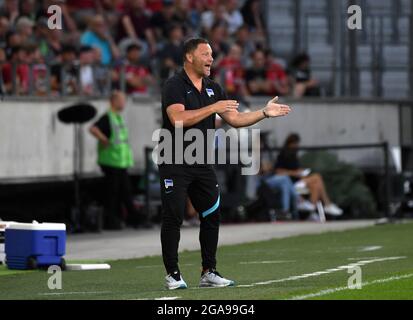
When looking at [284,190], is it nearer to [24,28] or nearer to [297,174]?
[297,174]

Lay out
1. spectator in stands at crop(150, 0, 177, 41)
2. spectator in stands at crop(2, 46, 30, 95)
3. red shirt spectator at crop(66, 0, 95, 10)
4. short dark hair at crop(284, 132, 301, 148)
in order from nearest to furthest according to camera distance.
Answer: spectator in stands at crop(2, 46, 30, 95) < short dark hair at crop(284, 132, 301, 148) < red shirt spectator at crop(66, 0, 95, 10) < spectator in stands at crop(150, 0, 177, 41)

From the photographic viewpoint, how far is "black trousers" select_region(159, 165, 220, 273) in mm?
12555

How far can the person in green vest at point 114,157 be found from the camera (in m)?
23.2

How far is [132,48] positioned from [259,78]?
3.49 m

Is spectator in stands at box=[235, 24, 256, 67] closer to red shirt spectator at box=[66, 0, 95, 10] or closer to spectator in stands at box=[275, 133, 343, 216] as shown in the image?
spectator in stands at box=[275, 133, 343, 216]

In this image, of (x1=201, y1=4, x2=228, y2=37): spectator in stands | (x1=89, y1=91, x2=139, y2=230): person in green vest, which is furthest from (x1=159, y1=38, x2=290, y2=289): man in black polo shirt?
(x1=201, y1=4, x2=228, y2=37): spectator in stands

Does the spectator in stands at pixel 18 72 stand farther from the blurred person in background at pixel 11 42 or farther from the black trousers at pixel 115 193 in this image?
the black trousers at pixel 115 193

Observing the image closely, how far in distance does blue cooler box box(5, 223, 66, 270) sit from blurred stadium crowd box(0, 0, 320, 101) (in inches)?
268

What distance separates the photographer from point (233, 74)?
26703 millimetres

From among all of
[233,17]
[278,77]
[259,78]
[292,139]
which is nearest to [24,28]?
[292,139]

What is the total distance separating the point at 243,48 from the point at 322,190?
4.49 m

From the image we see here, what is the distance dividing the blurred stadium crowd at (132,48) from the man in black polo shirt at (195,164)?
965 cm

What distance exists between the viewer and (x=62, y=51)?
23.6 m
